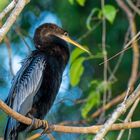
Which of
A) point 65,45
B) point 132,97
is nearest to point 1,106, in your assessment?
point 132,97

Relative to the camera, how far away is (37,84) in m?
3.80

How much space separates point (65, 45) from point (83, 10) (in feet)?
5.63

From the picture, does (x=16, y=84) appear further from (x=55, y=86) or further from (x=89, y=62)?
(x=89, y=62)

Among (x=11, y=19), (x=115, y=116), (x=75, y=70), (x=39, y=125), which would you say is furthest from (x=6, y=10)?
(x=75, y=70)

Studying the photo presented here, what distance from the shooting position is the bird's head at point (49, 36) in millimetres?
4121

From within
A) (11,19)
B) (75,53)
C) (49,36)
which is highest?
(11,19)

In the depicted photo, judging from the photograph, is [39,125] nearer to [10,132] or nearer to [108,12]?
[10,132]

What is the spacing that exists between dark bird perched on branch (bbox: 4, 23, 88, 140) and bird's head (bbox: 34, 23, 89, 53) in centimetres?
5

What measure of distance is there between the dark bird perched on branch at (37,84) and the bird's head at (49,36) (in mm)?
45

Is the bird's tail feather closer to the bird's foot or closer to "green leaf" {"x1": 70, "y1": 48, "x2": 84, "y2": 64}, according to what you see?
the bird's foot

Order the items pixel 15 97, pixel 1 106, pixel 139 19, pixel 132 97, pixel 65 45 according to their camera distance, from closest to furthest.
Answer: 1. pixel 1 106
2. pixel 132 97
3. pixel 15 97
4. pixel 65 45
5. pixel 139 19

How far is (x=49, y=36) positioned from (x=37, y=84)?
19.7 inches

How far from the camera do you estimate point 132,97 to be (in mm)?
3031

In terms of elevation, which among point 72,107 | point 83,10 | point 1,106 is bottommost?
point 72,107
